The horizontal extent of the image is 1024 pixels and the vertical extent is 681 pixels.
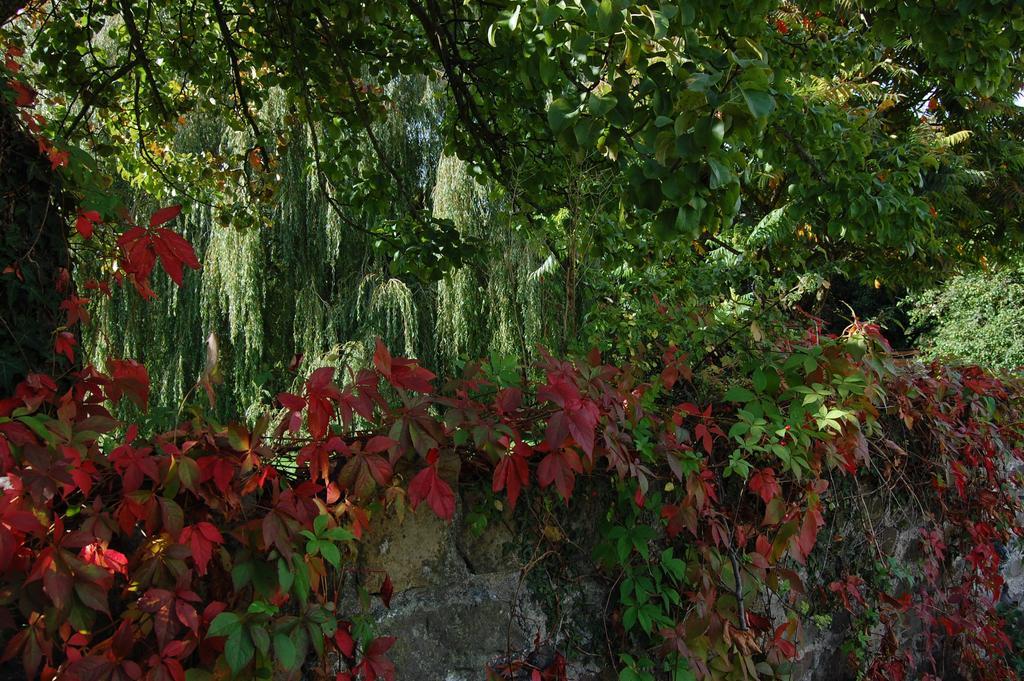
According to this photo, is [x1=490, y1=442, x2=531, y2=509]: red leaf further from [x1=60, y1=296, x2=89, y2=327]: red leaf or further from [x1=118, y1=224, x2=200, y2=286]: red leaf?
[x1=60, y1=296, x2=89, y2=327]: red leaf

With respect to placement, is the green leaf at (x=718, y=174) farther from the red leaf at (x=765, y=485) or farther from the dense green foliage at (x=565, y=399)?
the red leaf at (x=765, y=485)

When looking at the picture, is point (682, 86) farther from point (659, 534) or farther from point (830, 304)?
point (830, 304)

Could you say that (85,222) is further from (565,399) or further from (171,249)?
(565,399)

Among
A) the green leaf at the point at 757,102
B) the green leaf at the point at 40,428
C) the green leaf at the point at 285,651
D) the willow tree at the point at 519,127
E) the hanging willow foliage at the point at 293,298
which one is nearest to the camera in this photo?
the green leaf at the point at 40,428

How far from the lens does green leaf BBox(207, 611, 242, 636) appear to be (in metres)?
1.40

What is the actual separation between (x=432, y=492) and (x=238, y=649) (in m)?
0.44

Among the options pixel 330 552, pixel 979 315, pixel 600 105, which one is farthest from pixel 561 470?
pixel 979 315

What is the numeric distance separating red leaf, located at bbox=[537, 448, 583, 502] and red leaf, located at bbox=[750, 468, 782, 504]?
628 mm

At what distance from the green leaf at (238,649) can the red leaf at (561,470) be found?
0.63 metres

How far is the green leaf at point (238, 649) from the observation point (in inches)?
55.2

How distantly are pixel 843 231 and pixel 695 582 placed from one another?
1.88 m

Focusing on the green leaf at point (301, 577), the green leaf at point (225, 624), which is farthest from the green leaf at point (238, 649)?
the green leaf at point (301, 577)

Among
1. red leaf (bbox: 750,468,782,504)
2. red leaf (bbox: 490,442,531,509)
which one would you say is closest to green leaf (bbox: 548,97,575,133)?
red leaf (bbox: 490,442,531,509)

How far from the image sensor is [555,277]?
12.5 feet
